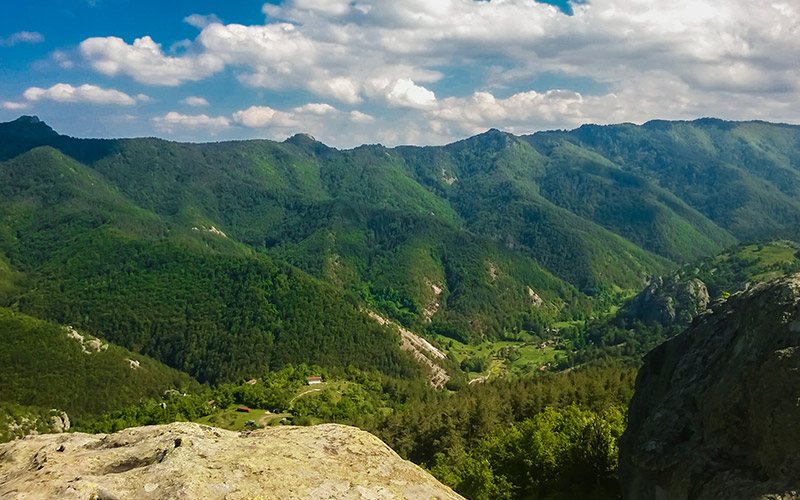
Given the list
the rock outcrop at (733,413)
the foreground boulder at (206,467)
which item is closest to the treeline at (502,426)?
the rock outcrop at (733,413)

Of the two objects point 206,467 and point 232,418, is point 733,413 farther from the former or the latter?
point 232,418

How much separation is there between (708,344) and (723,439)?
792 cm

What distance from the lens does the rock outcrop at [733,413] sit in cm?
2164

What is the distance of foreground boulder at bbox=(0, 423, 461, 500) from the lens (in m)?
16.8

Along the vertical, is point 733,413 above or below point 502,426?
above

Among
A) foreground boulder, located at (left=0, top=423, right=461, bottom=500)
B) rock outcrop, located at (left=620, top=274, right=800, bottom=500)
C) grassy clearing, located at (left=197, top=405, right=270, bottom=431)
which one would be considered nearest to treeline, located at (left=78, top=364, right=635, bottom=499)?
grassy clearing, located at (left=197, top=405, right=270, bottom=431)

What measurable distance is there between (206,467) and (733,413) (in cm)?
2378

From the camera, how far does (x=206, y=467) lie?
18094 mm

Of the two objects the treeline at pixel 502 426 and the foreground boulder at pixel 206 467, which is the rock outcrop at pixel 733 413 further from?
the treeline at pixel 502 426

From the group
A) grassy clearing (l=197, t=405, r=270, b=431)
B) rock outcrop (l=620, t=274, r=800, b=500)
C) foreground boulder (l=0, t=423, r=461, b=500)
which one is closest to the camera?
foreground boulder (l=0, t=423, r=461, b=500)

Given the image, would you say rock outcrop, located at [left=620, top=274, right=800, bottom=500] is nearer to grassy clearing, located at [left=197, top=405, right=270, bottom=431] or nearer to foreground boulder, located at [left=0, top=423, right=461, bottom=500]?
foreground boulder, located at [left=0, top=423, right=461, bottom=500]

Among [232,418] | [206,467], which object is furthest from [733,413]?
[232,418]

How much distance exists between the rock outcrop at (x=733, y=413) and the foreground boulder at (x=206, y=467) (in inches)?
515

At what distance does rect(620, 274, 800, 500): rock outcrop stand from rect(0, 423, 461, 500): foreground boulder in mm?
13077
